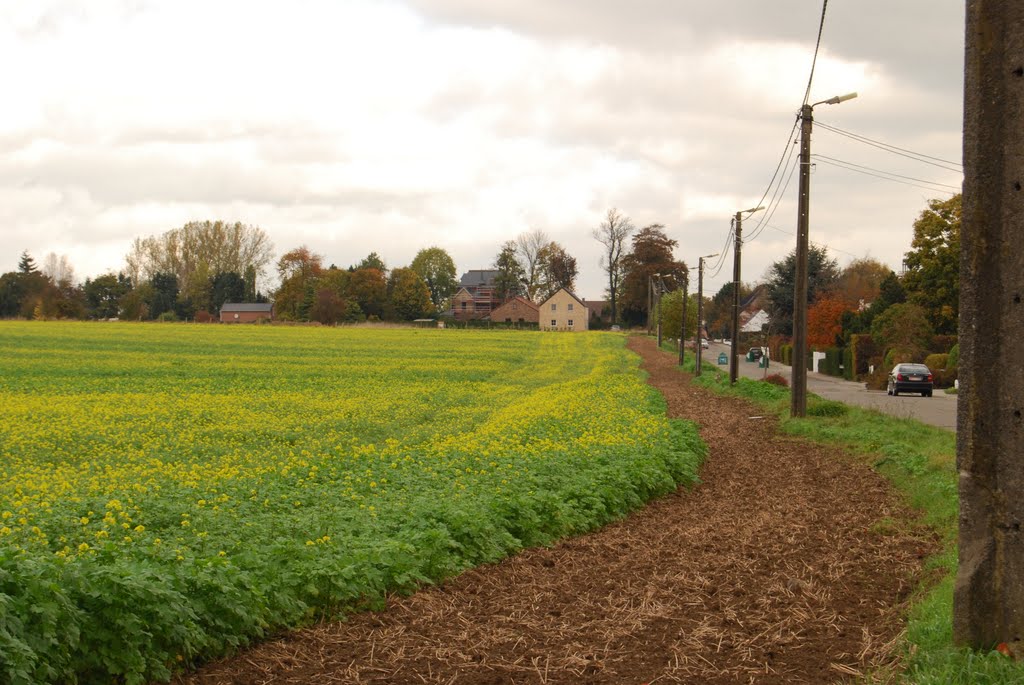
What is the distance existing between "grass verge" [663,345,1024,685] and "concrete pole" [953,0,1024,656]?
30cm

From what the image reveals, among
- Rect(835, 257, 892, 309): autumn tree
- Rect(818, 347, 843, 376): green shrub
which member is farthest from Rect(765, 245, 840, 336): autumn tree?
Rect(818, 347, 843, 376): green shrub

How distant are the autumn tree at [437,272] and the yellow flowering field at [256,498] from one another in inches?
5276

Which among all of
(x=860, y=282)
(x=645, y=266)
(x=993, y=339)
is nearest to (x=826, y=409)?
(x=993, y=339)

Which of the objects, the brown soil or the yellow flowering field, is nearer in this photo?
the yellow flowering field

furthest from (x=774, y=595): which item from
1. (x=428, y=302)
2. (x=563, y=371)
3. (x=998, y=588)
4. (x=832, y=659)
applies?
(x=428, y=302)

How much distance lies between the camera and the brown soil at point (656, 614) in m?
6.38

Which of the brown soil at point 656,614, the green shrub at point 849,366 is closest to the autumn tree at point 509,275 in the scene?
the green shrub at point 849,366

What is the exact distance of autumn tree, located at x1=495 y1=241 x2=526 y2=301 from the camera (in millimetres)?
161750

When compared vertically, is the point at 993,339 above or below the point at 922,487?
above

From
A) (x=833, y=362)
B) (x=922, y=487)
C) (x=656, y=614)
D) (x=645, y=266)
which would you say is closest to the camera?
(x=656, y=614)

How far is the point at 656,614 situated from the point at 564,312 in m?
136

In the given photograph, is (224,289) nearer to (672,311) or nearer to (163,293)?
(163,293)

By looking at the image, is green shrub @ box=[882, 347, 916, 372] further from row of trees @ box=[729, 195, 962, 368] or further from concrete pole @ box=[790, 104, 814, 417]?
concrete pole @ box=[790, 104, 814, 417]

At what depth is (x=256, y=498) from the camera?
11.5m
